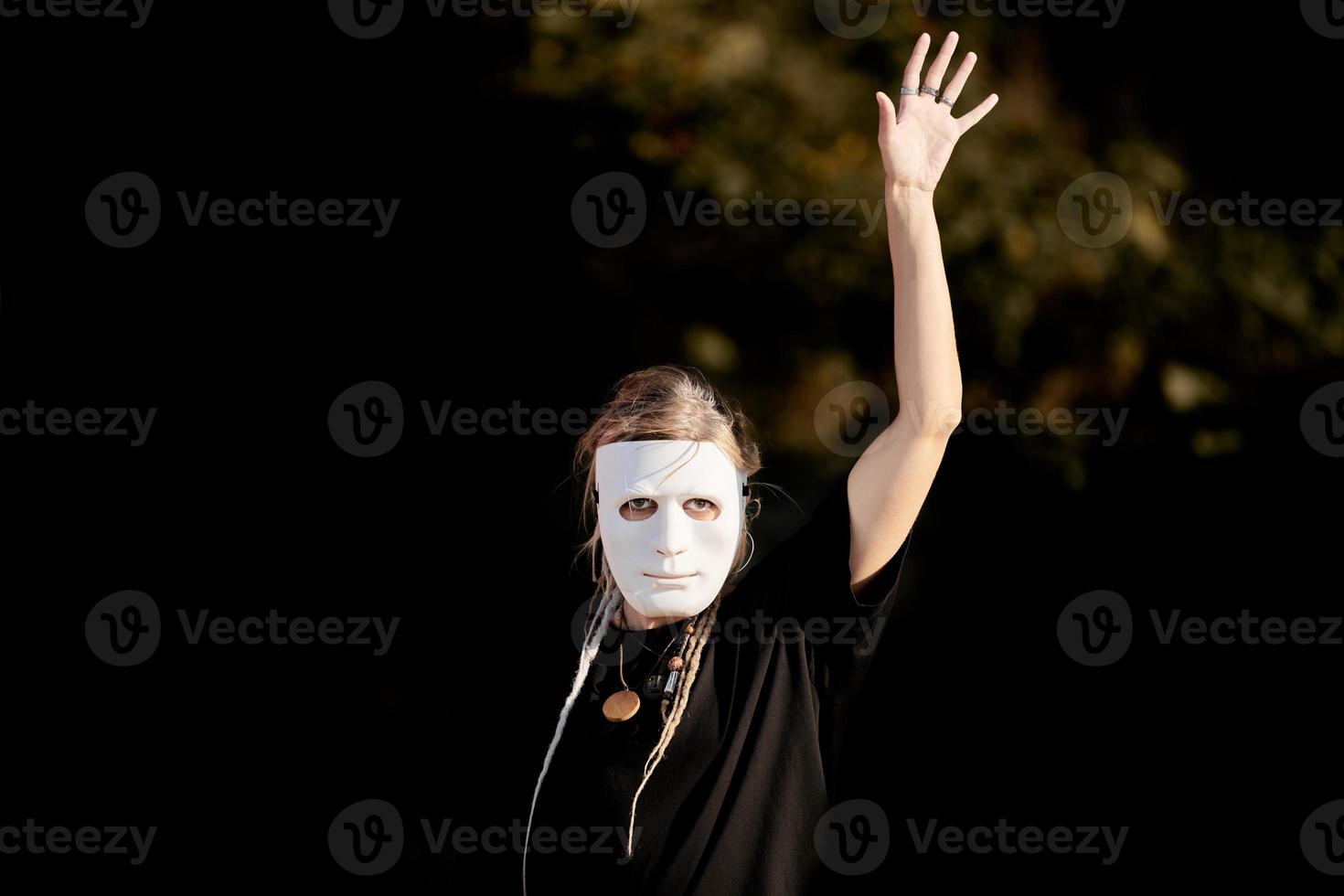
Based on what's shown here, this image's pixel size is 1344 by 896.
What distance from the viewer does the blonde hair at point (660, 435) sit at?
1913 millimetres

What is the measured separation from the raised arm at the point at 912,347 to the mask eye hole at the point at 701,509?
10.2 inches

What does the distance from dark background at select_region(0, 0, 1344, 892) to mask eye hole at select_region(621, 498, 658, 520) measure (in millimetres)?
937

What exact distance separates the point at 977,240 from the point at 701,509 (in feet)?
4.08

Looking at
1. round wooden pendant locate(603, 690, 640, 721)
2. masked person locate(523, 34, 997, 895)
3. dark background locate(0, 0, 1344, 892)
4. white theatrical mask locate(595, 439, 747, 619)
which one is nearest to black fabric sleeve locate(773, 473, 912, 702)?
masked person locate(523, 34, 997, 895)

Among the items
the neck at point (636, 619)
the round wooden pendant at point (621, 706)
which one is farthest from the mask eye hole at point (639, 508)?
the round wooden pendant at point (621, 706)

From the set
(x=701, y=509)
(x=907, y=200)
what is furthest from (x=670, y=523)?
(x=907, y=200)

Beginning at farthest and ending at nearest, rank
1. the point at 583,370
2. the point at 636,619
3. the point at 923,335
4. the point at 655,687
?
1. the point at 583,370
2. the point at 636,619
3. the point at 655,687
4. the point at 923,335

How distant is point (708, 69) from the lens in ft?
9.84

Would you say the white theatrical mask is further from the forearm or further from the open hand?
the open hand

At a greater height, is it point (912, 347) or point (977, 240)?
point (977, 240)

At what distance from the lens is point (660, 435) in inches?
77.9

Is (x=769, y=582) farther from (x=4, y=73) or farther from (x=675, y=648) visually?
(x=4, y=73)

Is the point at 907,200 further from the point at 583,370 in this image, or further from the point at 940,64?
the point at 583,370

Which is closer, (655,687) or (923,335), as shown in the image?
(923,335)
